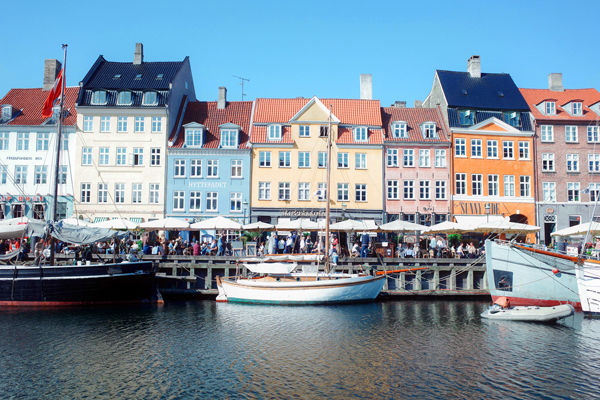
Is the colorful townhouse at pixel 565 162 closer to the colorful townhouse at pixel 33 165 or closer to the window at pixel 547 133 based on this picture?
the window at pixel 547 133

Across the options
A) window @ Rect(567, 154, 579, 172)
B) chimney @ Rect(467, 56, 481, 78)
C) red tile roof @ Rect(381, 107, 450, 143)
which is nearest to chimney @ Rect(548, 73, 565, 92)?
chimney @ Rect(467, 56, 481, 78)

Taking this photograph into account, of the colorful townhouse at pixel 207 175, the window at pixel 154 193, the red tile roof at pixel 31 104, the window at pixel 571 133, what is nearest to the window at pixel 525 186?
the window at pixel 571 133

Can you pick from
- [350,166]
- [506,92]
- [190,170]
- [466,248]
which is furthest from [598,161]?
[190,170]

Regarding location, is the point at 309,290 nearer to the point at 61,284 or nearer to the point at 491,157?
the point at 61,284

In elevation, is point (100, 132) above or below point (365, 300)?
above

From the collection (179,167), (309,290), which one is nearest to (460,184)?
(309,290)

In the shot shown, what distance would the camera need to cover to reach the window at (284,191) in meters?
42.7

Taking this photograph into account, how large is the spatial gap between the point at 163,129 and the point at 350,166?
1631cm

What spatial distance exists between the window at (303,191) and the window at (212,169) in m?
7.15

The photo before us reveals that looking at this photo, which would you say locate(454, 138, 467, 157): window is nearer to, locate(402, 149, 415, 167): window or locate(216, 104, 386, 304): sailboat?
locate(402, 149, 415, 167): window

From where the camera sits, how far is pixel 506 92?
151ft

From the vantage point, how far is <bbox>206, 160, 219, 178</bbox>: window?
42.9m

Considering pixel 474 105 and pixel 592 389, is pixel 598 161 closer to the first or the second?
pixel 474 105

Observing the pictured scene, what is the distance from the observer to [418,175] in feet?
142
